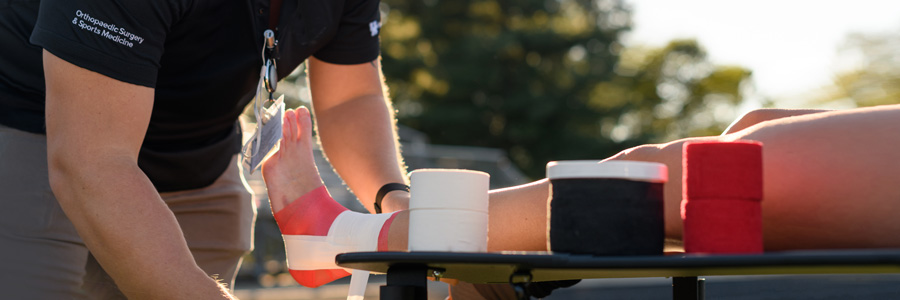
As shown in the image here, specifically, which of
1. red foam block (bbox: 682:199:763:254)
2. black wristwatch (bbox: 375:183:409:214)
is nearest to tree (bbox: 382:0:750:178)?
black wristwatch (bbox: 375:183:409:214)

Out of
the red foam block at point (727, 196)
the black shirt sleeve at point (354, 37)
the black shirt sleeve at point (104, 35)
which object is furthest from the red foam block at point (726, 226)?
the black shirt sleeve at point (354, 37)

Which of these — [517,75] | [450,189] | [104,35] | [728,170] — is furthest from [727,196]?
[517,75]

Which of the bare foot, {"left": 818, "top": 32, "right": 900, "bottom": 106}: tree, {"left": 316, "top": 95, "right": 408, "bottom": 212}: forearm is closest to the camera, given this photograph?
the bare foot

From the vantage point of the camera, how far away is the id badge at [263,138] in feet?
6.21

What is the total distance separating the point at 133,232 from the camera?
1454 millimetres

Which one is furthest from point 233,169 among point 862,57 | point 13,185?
point 862,57

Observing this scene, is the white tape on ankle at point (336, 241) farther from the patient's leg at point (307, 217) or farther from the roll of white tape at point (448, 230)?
the roll of white tape at point (448, 230)

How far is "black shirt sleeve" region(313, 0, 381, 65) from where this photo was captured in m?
2.30

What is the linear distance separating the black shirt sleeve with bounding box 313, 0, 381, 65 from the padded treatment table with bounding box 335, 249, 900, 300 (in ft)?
4.08

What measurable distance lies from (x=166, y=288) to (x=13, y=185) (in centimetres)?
69

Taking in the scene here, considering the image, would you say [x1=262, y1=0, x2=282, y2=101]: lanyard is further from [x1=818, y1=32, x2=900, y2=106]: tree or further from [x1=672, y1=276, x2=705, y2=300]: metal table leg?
[x1=818, y1=32, x2=900, y2=106]: tree

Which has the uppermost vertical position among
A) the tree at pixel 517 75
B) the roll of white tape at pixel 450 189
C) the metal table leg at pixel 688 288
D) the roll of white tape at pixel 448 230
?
the tree at pixel 517 75

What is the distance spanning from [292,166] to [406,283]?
2.95 feet

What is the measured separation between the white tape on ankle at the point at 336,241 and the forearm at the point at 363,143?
0.32 m
